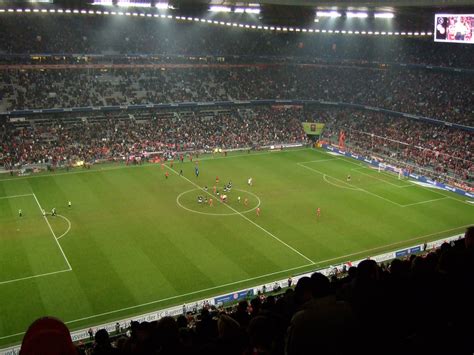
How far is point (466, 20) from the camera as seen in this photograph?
52.1 metres

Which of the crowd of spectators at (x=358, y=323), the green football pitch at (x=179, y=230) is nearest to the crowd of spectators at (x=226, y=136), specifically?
the green football pitch at (x=179, y=230)

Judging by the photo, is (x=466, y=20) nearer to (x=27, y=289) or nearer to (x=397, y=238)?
(x=397, y=238)

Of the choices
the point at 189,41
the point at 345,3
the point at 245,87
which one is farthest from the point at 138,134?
the point at 345,3

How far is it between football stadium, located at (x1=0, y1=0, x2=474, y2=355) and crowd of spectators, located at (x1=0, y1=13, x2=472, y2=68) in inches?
12.4

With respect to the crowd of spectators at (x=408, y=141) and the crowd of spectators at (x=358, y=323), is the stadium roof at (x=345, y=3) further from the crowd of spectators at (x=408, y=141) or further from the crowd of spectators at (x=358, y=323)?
the crowd of spectators at (x=358, y=323)

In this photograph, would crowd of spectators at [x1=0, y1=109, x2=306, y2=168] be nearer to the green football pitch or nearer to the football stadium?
the football stadium

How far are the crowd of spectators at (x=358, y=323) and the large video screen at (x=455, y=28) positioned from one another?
169 feet

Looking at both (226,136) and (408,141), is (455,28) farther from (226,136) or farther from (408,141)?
(226,136)

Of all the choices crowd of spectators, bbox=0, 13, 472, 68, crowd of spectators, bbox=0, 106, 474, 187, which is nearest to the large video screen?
crowd of spectators, bbox=0, 13, 472, 68

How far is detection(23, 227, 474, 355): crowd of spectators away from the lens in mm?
4125

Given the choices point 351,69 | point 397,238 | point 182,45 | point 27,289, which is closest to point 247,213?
point 397,238

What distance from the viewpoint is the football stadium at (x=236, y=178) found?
681cm

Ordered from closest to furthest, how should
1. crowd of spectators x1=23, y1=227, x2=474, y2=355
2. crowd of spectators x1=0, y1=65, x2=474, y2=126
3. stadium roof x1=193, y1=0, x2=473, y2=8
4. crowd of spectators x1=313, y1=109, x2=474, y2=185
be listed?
crowd of spectators x1=23, y1=227, x2=474, y2=355 < crowd of spectators x1=313, y1=109, x2=474, y2=185 < stadium roof x1=193, y1=0, x2=473, y2=8 < crowd of spectators x1=0, y1=65, x2=474, y2=126

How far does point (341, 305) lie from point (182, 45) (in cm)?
7415
